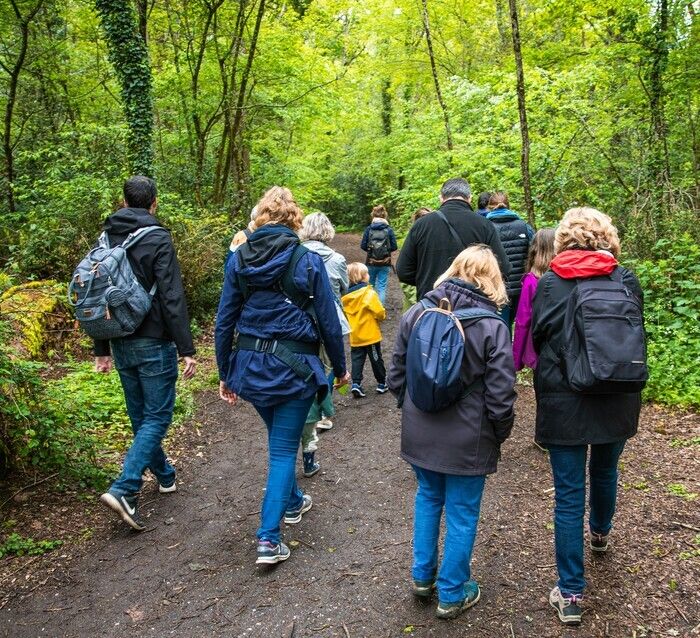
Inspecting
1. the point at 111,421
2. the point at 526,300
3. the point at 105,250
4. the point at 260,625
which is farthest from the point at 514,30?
the point at 260,625

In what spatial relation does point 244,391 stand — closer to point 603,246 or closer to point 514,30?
point 603,246

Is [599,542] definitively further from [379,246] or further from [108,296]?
[379,246]

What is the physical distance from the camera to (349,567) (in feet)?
12.0

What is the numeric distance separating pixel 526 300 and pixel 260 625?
9.02 feet

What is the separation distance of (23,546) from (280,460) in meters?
1.84

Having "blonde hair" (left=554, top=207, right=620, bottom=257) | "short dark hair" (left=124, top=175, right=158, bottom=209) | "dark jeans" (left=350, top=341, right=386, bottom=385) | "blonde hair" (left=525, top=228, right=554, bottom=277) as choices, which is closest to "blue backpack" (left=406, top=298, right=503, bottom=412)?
"blonde hair" (left=554, top=207, right=620, bottom=257)

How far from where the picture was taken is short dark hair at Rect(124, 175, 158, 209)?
13.8 feet

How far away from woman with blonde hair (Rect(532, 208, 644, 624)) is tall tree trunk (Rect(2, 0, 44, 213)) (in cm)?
1041

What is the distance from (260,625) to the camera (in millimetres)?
3154

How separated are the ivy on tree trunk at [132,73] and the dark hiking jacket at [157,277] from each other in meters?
6.66

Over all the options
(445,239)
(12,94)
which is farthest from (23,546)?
(12,94)

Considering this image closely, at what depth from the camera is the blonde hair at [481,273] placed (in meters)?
3.00

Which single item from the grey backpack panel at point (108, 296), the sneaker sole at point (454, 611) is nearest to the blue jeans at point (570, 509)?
the sneaker sole at point (454, 611)

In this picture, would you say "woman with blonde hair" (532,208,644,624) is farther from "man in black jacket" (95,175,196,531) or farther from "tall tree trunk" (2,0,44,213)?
"tall tree trunk" (2,0,44,213)
